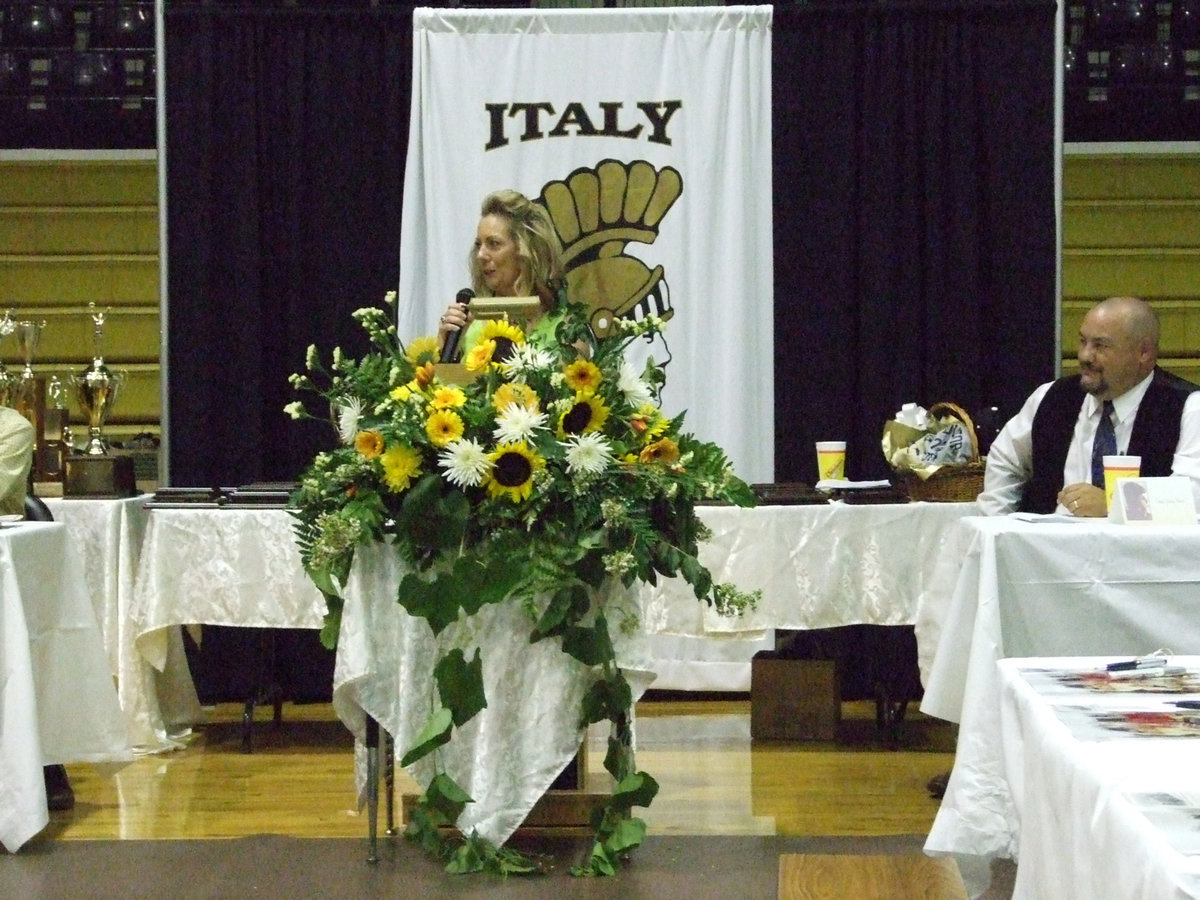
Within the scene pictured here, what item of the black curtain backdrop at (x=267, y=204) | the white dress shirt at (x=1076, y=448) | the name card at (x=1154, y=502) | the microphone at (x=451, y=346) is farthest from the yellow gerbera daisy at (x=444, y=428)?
the black curtain backdrop at (x=267, y=204)

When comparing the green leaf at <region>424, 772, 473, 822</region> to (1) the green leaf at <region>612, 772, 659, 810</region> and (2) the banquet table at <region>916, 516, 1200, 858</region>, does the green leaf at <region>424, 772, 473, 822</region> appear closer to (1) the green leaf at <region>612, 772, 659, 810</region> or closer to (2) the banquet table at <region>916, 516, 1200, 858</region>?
(1) the green leaf at <region>612, 772, 659, 810</region>

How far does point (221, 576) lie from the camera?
487 centimetres

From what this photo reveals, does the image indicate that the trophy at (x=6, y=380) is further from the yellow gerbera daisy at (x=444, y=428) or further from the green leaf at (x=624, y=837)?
the green leaf at (x=624, y=837)

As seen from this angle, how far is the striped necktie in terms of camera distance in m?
4.14

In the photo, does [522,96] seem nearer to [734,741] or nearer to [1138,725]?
[734,741]

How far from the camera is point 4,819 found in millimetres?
3574

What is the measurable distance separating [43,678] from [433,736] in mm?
1171

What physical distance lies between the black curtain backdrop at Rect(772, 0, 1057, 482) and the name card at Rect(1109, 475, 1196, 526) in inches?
95.5

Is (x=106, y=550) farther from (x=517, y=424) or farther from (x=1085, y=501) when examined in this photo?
(x=1085, y=501)

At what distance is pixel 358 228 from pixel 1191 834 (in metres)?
5.07

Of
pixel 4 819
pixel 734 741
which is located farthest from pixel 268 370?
pixel 4 819

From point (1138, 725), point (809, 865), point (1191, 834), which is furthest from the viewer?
point (809, 865)

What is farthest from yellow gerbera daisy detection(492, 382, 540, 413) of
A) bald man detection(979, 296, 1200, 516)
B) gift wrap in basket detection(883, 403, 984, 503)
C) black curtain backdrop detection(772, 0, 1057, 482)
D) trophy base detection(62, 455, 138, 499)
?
black curtain backdrop detection(772, 0, 1057, 482)

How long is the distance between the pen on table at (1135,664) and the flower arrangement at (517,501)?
149cm
